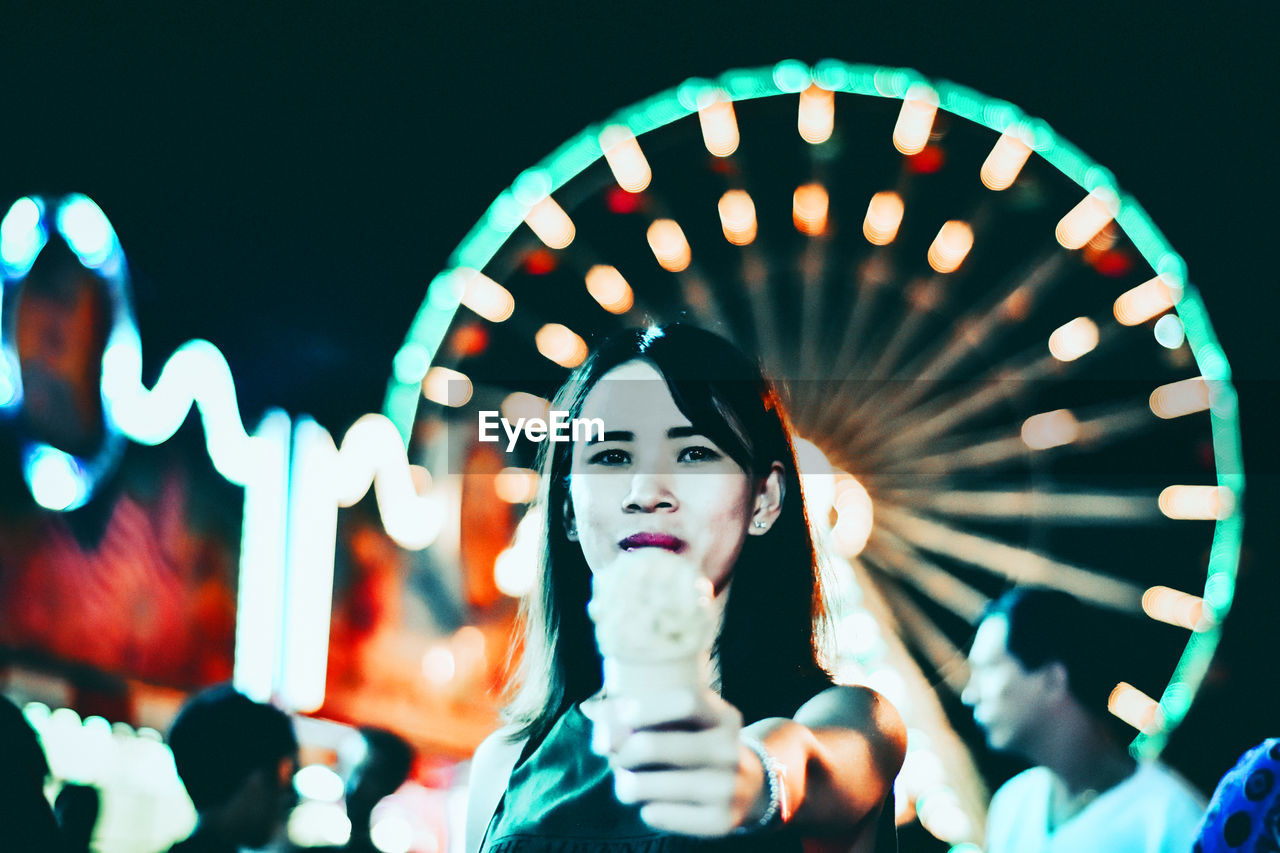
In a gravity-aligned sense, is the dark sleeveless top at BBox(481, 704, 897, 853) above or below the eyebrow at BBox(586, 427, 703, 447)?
below

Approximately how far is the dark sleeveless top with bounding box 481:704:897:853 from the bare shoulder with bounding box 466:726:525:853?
1 cm

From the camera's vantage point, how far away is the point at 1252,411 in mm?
2867

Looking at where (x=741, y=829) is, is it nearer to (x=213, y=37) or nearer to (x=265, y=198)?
(x=265, y=198)

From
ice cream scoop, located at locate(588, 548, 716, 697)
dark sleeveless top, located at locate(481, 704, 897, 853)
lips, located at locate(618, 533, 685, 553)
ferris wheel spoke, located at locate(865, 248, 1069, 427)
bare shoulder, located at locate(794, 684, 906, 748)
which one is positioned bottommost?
dark sleeveless top, located at locate(481, 704, 897, 853)

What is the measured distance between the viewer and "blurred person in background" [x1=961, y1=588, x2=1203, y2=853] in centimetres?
198

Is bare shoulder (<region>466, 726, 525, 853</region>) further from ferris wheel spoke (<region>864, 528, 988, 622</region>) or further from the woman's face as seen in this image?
ferris wheel spoke (<region>864, 528, 988, 622</region>)

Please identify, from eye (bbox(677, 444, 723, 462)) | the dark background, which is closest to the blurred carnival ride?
the dark background

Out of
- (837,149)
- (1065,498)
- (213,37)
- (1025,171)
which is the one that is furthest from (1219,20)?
(213,37)

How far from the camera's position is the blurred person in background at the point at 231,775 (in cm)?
176

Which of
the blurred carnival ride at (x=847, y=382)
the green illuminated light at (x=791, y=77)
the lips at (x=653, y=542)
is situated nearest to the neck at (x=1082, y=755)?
the blurred carnival ride at (x=847, y=382)

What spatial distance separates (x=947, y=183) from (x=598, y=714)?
1890 millimetres

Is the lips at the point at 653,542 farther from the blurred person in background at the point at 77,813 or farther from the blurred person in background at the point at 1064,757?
the blurred person in background at the point at 77,813

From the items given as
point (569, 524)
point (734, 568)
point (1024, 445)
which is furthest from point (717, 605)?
point (1024, 445)

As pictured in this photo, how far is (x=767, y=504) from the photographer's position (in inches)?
71.2
